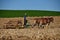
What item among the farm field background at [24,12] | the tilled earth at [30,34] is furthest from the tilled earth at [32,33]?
the farm field background at [24,12]

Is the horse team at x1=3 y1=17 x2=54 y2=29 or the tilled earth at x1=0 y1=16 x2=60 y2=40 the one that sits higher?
the horse team at x1=3 y1=17 x2=54 y2=29

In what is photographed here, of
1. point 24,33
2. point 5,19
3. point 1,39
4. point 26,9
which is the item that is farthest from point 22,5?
point 1,39

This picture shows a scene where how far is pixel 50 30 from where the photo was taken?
6.06 feet

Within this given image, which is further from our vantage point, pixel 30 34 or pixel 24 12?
pixel 24 12

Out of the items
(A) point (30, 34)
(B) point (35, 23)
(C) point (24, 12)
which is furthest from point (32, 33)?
(C) point (24, 12)

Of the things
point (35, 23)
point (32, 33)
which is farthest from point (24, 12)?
point (32, 33)

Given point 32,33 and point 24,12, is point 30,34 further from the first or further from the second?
point 24,12

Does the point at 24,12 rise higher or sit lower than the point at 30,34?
higher

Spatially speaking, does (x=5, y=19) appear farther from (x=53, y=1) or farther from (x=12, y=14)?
(x=53, y=1)

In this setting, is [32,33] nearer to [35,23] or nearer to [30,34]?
[30,34]

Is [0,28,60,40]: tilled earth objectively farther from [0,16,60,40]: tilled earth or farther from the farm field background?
the farm field background

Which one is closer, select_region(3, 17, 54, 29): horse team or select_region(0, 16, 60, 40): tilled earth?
select_region(0, 16, 60, 40): tilled earth

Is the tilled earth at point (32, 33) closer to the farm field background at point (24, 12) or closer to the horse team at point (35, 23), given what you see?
the horse team at point (35, 23)

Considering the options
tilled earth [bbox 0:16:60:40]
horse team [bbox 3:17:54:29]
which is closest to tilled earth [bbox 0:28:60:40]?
tilled earth [bbox 0:16:60:40]
